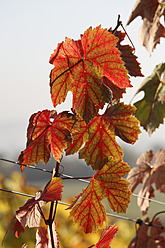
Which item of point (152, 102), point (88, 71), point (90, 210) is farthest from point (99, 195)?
point (152, 102)

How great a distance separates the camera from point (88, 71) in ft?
1.59

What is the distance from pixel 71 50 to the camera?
19.2 inches

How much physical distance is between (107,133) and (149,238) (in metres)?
0.58

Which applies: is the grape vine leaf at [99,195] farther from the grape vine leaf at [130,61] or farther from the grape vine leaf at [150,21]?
the grape vine leaf at [150,21]

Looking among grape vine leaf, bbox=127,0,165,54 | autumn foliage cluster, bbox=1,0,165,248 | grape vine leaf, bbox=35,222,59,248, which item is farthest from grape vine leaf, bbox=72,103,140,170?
grape vine leaf, bbox=127,0,165,54

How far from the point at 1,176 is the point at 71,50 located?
3.22 m

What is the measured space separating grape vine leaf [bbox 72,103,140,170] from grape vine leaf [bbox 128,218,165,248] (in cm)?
53

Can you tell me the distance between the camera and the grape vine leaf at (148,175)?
38.8 inches

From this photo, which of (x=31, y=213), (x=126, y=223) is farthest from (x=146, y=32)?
(x=126, y=223)

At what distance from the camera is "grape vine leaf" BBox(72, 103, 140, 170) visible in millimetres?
524

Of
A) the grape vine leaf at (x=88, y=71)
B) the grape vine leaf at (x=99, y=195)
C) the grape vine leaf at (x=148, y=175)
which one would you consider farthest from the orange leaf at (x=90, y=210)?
the grape vine leaf at (x=148, y=175)

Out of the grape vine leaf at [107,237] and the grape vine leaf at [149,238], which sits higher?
the grape vine leaf at [107,237]

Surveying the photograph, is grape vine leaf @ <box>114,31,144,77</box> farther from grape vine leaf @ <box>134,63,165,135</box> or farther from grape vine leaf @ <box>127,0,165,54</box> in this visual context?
grape vine leaf @ <box>134,63,165,135</box>

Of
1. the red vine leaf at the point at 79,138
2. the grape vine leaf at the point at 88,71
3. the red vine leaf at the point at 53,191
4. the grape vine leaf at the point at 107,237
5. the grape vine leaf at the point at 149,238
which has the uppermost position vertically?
the grape vine leaf at the point at 88,71
